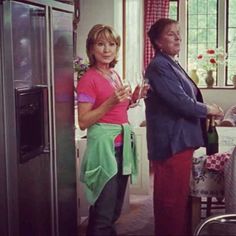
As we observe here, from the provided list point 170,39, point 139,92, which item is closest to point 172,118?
point 139,92

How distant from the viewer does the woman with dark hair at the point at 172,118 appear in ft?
9.82

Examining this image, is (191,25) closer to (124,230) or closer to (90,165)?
(124,230)

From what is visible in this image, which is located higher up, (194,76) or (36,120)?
(194,76)

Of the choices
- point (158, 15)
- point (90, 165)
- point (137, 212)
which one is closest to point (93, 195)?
point (90, 165)

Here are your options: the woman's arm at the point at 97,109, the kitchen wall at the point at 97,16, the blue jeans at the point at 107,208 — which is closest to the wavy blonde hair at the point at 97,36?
the woman's arm at the point at 97,109

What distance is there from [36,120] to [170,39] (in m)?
0.98

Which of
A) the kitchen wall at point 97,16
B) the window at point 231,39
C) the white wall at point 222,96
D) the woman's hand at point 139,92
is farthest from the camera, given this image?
the window at point 231,39

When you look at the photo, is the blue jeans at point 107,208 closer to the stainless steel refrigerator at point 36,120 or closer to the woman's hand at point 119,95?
the stainless steel refrigerator at point 36,120

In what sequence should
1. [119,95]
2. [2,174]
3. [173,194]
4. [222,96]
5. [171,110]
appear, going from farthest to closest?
1. [222,96]
2. [173,194]
3. [171,110]
4. [119,95]
5. [2,174]

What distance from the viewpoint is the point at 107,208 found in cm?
275

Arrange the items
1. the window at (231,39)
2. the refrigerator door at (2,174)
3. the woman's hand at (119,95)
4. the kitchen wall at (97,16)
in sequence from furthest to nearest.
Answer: the window at (231,39), the kitchen wall at (97,16), the woman's hand at (119,95), the refrigerator door at (2,174)

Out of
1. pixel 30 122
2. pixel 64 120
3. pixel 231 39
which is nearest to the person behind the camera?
pixel 30 122

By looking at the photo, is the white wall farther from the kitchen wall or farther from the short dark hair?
the short dark hair

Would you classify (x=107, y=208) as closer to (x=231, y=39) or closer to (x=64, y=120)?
(x=64, y=120)
